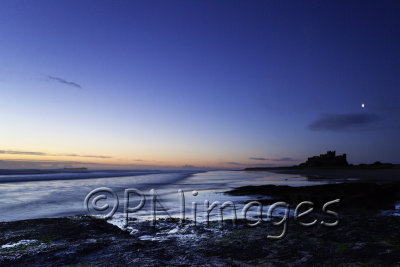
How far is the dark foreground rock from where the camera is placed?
4.84m

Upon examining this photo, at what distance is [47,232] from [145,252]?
158 inches

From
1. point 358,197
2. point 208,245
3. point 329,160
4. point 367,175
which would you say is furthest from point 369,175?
point 329,160

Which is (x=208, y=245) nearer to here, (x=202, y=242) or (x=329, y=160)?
(x=202, y=242)

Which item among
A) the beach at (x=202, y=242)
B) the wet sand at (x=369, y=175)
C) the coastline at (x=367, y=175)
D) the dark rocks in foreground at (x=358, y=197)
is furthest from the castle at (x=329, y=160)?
the beach at (x=202, y=242)

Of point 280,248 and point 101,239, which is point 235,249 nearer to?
point 280,248

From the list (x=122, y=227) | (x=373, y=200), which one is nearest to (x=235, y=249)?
(x=122, y=227)

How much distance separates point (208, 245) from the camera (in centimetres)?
593

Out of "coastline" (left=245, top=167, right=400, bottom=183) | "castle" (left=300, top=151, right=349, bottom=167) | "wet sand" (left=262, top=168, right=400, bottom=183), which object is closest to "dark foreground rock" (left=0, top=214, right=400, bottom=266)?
"coastline" (left=245, top=167, right=400, bottom=183)

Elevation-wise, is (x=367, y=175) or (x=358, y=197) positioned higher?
(x=358, y=197)

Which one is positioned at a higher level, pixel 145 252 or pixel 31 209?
pixel 145 252

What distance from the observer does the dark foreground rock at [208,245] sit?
4.84m

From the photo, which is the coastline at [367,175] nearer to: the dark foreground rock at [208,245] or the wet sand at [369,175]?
the wet sand at [369,175]

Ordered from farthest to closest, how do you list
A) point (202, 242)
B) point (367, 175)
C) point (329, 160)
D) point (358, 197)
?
point (329, 160) → point (367, 175) → point (358, 197) → point (202, 242)

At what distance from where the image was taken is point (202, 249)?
564 cm
